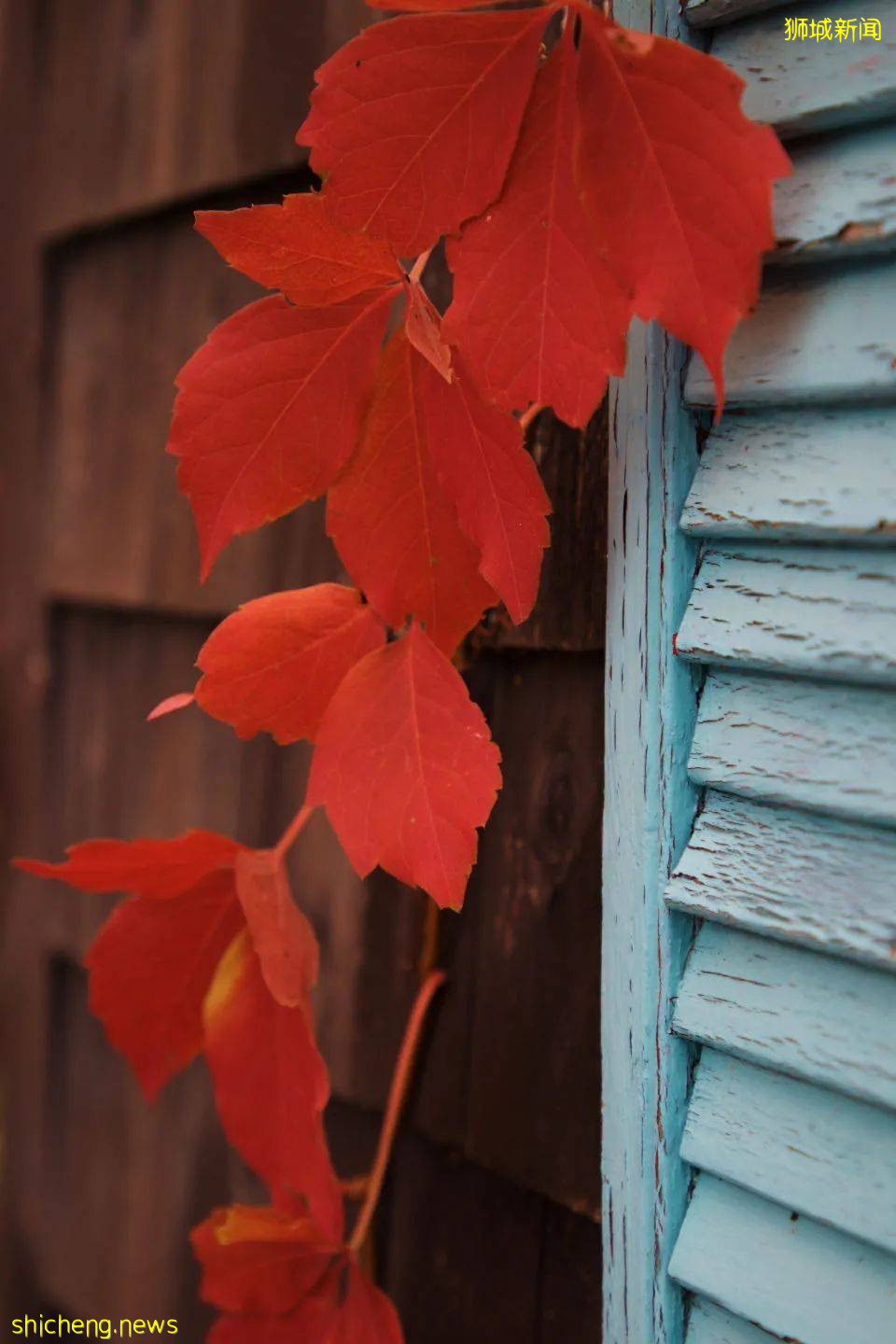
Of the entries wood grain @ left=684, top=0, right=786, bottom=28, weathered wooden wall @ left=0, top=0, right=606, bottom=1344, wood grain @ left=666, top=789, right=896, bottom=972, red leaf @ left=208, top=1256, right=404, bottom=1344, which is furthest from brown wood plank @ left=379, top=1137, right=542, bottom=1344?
wood grain @ left=684, top=0, right=786, bottom=28

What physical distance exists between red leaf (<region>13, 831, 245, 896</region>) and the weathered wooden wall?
8.9 inches

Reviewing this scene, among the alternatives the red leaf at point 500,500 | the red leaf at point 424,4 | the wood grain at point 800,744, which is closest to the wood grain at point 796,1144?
the wood grain at point 800,744

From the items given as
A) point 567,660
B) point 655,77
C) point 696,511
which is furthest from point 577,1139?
point 655,77

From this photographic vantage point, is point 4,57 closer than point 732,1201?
No

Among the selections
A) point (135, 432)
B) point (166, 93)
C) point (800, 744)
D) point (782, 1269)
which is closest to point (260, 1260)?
point (782, 1269)

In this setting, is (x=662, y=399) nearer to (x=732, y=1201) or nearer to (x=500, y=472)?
(x=500, y=472)

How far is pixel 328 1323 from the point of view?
2.02ft

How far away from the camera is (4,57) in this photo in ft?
4.05

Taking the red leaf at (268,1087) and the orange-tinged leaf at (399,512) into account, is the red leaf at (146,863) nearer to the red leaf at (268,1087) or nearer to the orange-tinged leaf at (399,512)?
the red leaf at (268,1087)

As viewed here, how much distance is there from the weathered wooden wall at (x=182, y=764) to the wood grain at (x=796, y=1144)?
0.66ft

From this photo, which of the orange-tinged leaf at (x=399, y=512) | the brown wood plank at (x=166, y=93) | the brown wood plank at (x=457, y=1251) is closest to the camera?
the orange-tinged leaf at (x=399, y=512)

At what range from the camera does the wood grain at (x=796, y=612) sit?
410 millimetres

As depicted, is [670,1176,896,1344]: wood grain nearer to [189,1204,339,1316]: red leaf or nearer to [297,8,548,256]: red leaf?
[189,1204,339,1316]: red leaf

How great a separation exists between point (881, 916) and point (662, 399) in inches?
9.6
